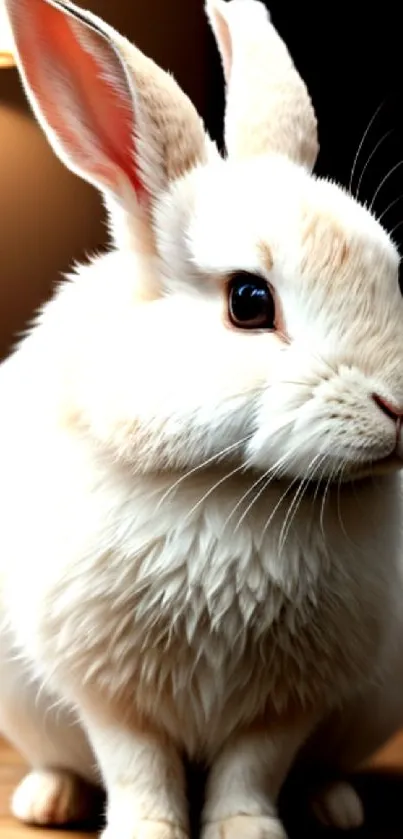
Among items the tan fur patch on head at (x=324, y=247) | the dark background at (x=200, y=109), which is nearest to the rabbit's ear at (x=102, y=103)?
the tan fur patch on head at (x=324, y=247)

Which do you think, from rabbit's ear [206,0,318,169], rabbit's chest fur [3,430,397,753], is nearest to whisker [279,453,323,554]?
rabbit's chest fur [3,430,397,753]

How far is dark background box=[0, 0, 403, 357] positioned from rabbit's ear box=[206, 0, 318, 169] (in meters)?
0.36

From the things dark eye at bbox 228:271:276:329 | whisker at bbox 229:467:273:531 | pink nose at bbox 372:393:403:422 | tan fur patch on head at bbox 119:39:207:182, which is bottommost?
whisker at bbox 229:467:273:531

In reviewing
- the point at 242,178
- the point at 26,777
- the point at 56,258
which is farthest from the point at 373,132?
the point at 26,777

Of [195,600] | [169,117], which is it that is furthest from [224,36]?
[195,600]

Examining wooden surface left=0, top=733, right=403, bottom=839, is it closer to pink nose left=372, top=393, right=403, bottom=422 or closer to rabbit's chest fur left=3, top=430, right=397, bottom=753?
rabbit's chest fur left=3, top=430, right=397, bottom=753

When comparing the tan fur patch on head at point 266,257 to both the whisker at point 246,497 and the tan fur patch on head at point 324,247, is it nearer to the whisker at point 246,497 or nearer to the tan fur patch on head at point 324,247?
the tan fur patch on head at point 324,247

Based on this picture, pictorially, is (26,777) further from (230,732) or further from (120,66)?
(120,66)

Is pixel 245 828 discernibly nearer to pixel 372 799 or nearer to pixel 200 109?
pixel 372 799

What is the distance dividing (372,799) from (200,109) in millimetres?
752

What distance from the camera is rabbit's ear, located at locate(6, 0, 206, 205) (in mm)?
738

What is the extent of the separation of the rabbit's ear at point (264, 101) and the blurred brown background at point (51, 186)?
41cm

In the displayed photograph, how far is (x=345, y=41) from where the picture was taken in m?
1.24

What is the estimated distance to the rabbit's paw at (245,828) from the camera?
0.78 m
